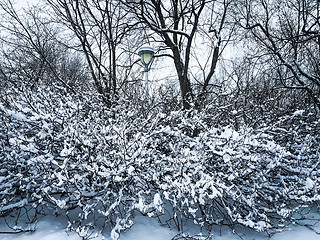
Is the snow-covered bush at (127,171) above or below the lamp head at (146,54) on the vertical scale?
below

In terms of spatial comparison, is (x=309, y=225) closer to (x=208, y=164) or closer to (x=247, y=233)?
(x=247, y=233)

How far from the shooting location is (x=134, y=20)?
6.82 metres

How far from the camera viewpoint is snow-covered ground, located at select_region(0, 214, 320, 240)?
2303mm

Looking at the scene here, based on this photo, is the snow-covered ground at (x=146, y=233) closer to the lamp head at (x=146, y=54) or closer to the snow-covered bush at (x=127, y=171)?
the snow-covered bush at (x=127, y=171)

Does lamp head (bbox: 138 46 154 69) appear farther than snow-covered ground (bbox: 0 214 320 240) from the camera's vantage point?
Yes

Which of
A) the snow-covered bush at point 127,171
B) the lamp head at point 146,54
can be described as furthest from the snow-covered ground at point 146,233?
the lamp head at point 146,54

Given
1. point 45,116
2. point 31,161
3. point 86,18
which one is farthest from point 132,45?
point 31,161

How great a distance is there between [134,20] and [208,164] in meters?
5.34

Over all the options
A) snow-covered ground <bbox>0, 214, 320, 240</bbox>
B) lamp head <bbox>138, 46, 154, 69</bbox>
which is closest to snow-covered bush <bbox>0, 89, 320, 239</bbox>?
snow-covered ground <bbox>0, 214, 320, 240</bbox>

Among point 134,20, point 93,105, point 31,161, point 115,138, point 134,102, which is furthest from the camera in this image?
point 134,20

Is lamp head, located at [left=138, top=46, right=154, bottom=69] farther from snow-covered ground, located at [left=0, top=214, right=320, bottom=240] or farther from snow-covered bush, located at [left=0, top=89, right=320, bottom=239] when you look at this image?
snow-covered ground, located at [left=0, top=214, right=320, bottom=240]

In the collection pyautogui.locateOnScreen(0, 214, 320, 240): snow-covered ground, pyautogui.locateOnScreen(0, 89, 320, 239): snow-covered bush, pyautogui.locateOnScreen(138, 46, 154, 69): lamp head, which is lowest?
pyautogui.locateOnScreen(0, 214, 320, 240): snow-covered ground

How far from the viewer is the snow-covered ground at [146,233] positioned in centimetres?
230

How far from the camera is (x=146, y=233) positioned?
8.21 feet
